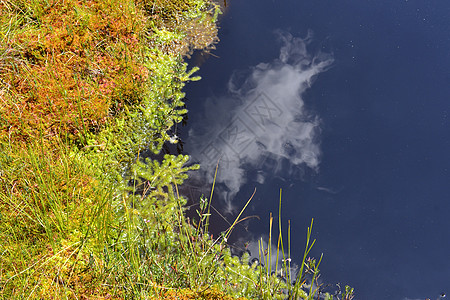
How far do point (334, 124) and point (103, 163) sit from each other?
249cm

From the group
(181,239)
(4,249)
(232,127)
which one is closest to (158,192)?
(181,239)

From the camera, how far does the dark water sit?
3816 mm

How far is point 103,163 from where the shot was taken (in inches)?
163

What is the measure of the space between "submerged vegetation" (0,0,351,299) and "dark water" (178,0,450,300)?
0.37m

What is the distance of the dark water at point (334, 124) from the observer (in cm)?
382

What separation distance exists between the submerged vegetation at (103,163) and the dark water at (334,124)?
1.22 feet

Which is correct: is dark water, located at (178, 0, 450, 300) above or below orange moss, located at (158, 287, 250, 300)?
above

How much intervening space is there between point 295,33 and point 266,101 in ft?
3.56

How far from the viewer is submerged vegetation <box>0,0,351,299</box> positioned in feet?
10.7

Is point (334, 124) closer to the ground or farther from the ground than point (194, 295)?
farther from the ground

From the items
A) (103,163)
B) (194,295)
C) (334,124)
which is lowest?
(194,295)

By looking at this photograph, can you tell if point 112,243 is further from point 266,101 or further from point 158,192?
point 266,101

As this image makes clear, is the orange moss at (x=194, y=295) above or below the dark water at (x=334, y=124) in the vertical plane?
below

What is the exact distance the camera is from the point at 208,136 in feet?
14.2
